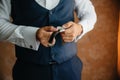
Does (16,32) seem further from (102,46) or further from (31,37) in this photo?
(102,46)

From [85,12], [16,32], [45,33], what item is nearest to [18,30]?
[16,32]

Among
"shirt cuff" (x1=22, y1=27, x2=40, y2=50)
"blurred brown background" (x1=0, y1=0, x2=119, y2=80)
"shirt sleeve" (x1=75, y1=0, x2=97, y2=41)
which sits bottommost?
"blurred brown background" (x1=0, y1=0, x2=119, y2=80)

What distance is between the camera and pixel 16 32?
939 millimetres

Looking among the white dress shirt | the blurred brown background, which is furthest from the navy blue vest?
the blurred brown background

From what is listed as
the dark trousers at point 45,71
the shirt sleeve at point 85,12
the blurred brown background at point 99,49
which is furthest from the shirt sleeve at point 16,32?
the blurred brown background at point 99,49

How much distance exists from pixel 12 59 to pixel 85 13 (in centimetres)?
69

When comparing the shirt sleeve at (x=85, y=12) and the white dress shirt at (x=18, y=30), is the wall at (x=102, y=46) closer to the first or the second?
the shirt sleeve at (x=85, y=12)

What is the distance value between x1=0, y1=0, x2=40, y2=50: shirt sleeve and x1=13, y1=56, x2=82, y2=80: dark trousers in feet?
0.34

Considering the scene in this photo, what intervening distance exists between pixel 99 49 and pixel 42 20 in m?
0.80

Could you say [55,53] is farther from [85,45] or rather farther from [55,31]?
[85,45]

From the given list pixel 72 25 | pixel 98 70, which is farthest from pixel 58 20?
pixel 98 70

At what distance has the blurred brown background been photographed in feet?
5.23

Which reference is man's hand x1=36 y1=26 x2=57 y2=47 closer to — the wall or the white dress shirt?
the white dress shirt

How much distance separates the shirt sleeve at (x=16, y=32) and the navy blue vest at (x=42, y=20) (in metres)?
0.04
